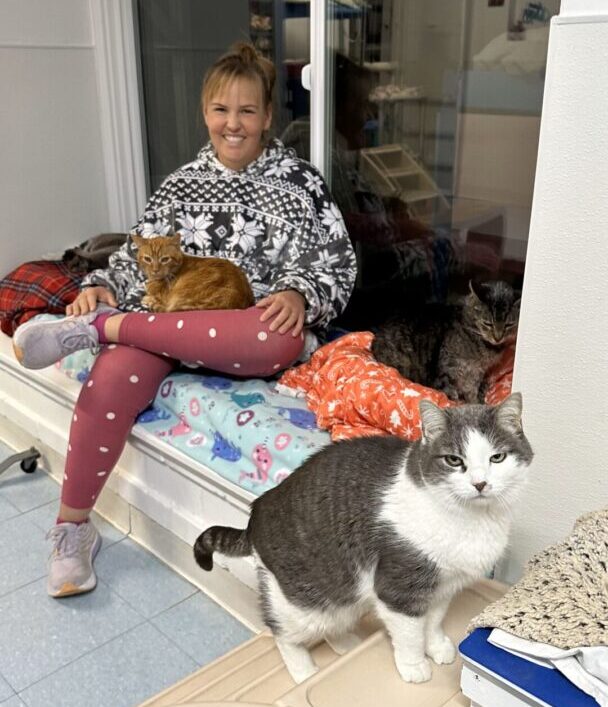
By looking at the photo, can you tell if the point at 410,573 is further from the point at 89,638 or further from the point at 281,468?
the point at 89,638

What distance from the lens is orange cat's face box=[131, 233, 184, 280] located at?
173 centimetres

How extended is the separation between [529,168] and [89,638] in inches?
55.6

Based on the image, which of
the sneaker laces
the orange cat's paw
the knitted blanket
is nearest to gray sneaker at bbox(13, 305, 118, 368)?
the orange cat's paw

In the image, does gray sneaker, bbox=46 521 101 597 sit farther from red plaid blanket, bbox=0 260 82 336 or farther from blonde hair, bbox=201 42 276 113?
blonde hair, bbox=201 42 276 113

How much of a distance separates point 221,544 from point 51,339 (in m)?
0.61

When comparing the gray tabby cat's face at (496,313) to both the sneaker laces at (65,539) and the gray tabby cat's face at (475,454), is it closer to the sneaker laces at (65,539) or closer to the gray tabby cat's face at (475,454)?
the gray tabby cat's face at (475,454)

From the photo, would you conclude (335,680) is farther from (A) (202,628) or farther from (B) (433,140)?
(B) (433,140)

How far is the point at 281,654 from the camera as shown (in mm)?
1201

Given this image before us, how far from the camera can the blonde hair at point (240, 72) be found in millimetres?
1711

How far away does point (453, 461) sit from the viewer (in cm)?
94

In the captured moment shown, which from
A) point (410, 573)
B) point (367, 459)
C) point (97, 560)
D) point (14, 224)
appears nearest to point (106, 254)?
point (14, 224)

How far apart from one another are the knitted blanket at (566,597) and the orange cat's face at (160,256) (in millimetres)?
1107

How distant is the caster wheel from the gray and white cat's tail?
0.97 meters

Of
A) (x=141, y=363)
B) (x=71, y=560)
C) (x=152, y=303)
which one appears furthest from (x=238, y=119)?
(x=71, y=560)
